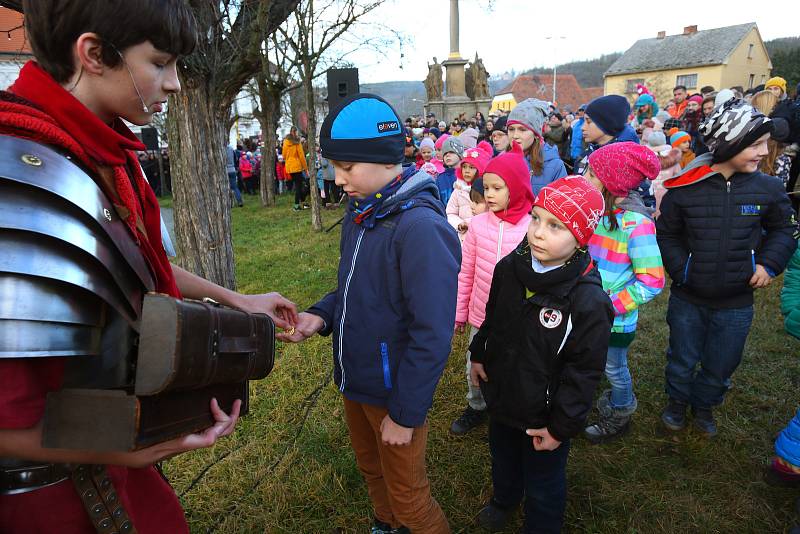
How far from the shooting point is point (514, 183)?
303 cm

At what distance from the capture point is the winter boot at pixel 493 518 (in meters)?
2.50

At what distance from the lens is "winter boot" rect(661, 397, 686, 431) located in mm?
3145

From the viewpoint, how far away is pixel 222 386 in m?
1.32

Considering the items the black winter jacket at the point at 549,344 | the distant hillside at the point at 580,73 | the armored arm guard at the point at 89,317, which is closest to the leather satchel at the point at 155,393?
the armored arm guard at the point at 89,317

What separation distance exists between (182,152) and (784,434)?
189 inches

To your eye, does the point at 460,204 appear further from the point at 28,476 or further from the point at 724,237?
the point at 28,476

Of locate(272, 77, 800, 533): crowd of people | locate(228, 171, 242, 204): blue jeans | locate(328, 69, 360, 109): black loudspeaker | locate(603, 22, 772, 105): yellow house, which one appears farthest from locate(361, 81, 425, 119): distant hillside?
locate(272, 77, 800, 533): crowd of people

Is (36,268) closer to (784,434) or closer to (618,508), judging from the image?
(618,508)

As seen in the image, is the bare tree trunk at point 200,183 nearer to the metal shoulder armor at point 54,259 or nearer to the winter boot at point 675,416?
the metal shoulder armor at point 54,259

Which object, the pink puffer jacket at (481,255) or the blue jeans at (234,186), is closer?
the pink puffer jacket at (481,255)

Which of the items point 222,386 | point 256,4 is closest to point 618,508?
point 222,386

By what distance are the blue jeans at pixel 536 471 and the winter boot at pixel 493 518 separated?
0.60 feet

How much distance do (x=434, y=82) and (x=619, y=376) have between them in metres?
25.8

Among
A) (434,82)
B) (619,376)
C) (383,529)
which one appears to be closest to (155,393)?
(383,529)
